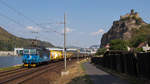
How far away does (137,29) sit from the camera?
17325 cm

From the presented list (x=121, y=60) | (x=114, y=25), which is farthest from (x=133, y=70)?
(x=114, y=25)

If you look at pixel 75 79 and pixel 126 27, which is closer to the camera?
pixel 75 79

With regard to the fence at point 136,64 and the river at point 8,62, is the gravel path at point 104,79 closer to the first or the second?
the fence at point 136,64

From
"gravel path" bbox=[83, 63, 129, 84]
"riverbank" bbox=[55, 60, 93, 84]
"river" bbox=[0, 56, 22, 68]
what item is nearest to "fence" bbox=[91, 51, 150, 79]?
"gravel path" bbox=[83, 63, 129, 84]

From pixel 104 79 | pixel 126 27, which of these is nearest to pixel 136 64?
pixel 104 79

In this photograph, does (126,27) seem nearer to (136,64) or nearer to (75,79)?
(75,79)

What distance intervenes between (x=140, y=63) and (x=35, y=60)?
2474cm

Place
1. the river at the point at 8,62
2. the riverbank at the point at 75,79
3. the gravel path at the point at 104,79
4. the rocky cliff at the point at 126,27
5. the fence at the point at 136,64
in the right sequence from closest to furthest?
the fence at the point at 136,64 < the gravel path at the point at 104,79 < the riverbank at the point at 75,79 < the river at the point at 8,62 < the rocky cliff at the point at 126,27

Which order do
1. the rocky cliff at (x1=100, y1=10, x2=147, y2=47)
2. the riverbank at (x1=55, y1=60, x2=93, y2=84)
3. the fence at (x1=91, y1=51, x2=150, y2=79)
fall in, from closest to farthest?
1. the fence at (x1=91, y1=51, x2=150, y2=79)
2. the riverbank at (x1=55, y1=60, x2=93, y2=84)
3. the rocky cliff at (x1=100, y1=10, x2=147, y2=47)

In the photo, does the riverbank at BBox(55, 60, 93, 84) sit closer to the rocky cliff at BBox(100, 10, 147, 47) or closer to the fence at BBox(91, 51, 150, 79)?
the fence at BBox(91, 51, 150, 79)

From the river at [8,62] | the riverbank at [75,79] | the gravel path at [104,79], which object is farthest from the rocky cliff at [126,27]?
the gravel path at [104,79]

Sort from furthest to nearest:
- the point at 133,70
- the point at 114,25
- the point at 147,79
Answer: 1. the point at 114,25
2. the point at 133,70
3. the point at 147,79

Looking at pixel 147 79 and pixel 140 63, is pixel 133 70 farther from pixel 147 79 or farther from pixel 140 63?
pixel 147 79

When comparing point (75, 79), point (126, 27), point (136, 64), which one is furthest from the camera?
point (126, 27)
